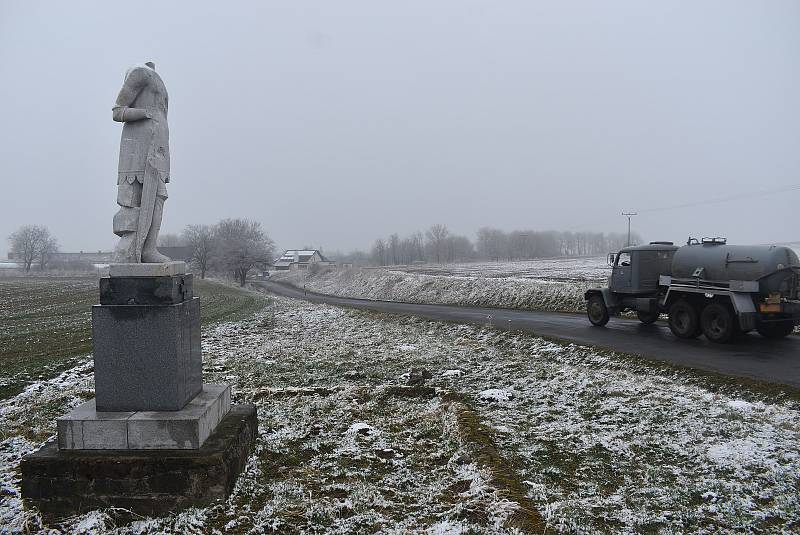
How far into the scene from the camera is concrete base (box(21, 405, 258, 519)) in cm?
461

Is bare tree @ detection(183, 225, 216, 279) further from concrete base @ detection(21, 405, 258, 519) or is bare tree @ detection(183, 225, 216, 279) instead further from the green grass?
concrete base @ detection(21, 405, 258, 519)

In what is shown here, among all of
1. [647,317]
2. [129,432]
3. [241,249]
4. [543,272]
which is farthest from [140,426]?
[241,249]

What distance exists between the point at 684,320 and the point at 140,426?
537 inches

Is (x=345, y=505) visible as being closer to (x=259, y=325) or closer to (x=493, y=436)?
(x=493, y=436)

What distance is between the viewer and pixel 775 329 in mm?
12773

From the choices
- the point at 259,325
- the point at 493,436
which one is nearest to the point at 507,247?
the point at 259,325

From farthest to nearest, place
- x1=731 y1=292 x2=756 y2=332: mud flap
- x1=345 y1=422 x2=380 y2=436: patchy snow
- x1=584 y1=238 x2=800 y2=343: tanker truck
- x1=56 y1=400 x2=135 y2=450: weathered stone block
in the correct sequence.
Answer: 1. x1=584 y1=238 x2=800 y2=343: tanker truck
2. x1=731 y1=292 x2=756 y2=332: mud flap
3. x1=345 y1=422 x2=380 y2=436: patchy snow
4. x1=56 y1=400 x2=135 y2=450: weathered stone block

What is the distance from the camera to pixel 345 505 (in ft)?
15.7

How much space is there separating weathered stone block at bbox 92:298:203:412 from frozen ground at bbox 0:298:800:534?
109 centimetres

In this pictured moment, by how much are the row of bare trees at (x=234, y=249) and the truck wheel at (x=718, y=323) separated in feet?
188

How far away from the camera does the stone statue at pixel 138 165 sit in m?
5.39

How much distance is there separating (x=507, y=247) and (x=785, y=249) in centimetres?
13232

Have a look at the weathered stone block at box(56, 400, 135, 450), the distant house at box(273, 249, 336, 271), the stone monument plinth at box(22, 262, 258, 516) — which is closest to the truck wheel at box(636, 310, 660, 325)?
the stone monument plinth at box(22, 262, 258, 516)

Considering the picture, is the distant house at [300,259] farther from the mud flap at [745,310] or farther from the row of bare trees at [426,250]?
the mud flap at [745,310]
